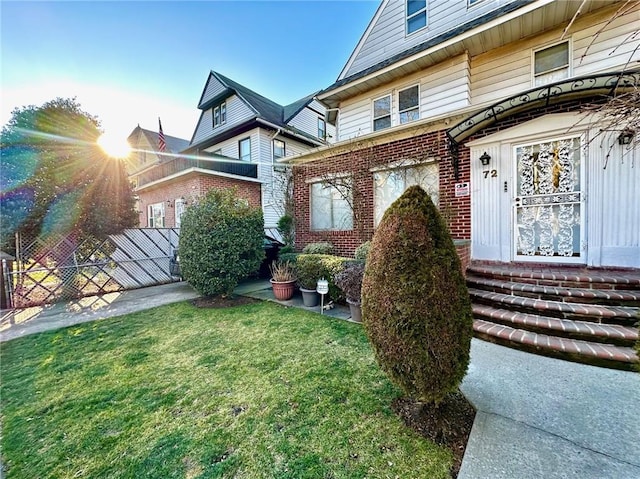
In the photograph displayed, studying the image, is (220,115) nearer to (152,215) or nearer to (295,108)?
(295,108)

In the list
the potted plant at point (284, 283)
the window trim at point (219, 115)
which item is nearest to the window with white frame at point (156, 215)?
the window trim at point (219, 115)

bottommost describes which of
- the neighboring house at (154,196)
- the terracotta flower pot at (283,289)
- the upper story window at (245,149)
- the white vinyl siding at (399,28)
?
the terracotta flower pot at (283,289)

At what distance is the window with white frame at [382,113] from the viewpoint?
25.5ft

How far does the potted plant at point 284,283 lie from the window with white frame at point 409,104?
17.0ft

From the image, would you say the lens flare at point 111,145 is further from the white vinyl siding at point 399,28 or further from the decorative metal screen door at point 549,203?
→ the decorative metal screen door at point 549,203

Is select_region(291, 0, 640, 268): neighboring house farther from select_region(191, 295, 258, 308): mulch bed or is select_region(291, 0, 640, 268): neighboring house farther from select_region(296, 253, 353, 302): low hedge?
select_region(191, 295, 258, 308): mulch bed

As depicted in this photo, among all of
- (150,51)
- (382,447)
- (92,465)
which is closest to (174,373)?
(92,465)

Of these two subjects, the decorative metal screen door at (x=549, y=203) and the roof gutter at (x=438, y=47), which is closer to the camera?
the decorative metal screen door at (x=549, y=203)

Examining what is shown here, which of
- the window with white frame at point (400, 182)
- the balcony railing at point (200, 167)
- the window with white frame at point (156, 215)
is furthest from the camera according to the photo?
the window with white frame at point (156, 215)

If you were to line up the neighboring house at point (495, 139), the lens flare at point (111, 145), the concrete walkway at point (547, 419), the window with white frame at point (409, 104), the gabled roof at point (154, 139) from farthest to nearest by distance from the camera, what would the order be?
1. the gabled roof at point (154, 139)
2. the lens flare at point (111, 145)
3. the window with white frame at point (409, 104)
4. the neighboring house at point (495, 139)
5. the concrete walkway at point (547, 419)

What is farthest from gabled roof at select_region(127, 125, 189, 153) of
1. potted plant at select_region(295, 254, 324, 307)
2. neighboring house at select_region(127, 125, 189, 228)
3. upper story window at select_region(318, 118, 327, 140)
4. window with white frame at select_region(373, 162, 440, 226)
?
potted plant at select_region(295, 254, 324, 307)

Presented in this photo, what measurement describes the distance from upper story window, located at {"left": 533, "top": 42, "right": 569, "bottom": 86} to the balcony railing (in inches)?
424

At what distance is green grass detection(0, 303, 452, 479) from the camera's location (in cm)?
191

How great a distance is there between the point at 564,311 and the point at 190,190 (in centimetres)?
1275
